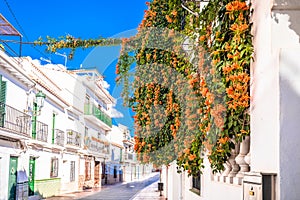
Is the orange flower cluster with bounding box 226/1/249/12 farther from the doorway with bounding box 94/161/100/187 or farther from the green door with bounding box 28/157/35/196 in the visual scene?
the doorway with bounding box 94/161/100/187

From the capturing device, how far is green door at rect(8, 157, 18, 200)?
60.4 feet

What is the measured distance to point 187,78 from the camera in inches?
189

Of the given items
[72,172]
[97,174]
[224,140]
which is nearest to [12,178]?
[72,172]

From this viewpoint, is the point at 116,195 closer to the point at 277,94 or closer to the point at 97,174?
the point at 97,174

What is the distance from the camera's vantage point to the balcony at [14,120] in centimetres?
1720

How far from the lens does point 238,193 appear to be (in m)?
3.28

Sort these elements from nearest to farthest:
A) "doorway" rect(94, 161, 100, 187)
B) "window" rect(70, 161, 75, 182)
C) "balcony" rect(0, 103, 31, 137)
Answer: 1. "balcony" rect(0, 103, 31, 137)
2. "window" rect(70, 161, 75, 182)
3. "doorway" rect(94, 161, 100, 187)

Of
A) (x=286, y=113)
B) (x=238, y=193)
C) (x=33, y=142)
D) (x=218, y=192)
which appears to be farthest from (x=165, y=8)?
(x=33, y=142)

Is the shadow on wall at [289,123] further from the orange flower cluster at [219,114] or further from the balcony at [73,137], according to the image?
the balcony at [73,137]

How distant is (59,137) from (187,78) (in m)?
21.4

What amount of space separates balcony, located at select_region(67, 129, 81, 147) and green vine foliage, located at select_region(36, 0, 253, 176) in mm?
20437

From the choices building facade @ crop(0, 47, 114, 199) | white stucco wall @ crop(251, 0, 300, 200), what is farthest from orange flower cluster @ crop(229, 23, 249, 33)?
building facade @ crop(0, 47, 114, 199)

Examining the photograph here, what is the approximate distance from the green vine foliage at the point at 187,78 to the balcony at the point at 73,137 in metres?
20.4

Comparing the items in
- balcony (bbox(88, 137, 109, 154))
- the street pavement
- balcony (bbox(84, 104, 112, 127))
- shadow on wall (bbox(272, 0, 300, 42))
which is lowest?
the street pavement
